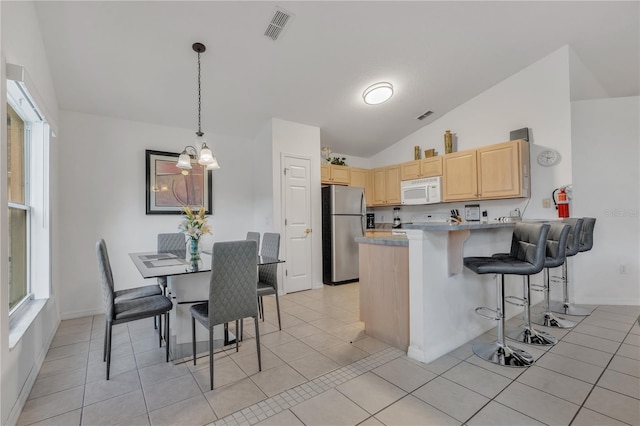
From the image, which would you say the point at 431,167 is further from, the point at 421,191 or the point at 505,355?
the point at 505,355

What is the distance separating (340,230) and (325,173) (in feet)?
3.36

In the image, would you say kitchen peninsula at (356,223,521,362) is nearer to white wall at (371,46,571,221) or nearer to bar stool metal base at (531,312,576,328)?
bar stool metal base at (531,312,576,328)

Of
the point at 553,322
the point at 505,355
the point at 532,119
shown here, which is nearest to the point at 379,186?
the point at 532,119

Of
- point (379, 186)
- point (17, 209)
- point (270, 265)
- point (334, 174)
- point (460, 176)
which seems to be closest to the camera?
point (17, 209)

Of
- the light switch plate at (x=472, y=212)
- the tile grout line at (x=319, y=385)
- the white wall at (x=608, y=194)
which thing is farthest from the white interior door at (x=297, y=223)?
the white wall at (x=608, y=194)

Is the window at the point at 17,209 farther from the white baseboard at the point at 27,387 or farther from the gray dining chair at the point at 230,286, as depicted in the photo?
the gray dining chair at the point at 230,286

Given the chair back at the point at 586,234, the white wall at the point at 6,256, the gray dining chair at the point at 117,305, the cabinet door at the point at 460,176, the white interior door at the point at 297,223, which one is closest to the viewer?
the white wall at the point at 6,256

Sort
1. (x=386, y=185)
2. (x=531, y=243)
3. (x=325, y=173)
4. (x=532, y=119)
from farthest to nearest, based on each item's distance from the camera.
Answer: (x=386, y=185)
(x=325, y=173)
(x=532, y=119)
(x=531, y=243)

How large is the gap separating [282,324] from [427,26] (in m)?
3.40

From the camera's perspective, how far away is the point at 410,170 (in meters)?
5.12

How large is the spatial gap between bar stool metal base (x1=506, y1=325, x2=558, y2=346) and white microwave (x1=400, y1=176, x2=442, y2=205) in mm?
2388

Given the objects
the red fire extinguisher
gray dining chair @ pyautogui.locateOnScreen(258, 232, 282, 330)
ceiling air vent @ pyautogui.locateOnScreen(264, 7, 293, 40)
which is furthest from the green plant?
the red fire extinguisher

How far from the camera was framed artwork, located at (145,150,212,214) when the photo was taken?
396 cm

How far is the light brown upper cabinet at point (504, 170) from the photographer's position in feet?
12.4
